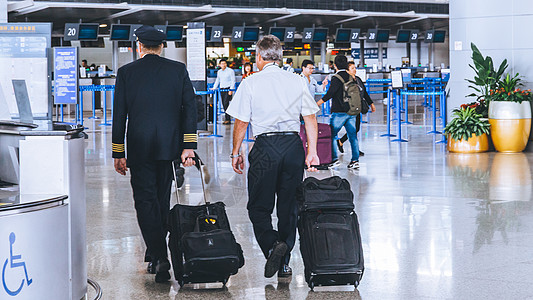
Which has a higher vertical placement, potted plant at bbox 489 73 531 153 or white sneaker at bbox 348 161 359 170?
potted plant at bbox 489 73 531 153

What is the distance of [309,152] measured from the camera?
5.01 m

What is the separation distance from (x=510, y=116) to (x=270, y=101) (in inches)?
319

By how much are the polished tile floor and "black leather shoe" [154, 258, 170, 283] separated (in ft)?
0.19

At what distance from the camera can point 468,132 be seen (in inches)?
482

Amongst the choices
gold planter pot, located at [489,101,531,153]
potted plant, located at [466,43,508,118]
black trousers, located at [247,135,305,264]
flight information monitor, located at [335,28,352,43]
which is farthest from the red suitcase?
flight information monitor, located at [335,28,352,43]

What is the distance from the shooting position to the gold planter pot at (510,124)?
1220 cm

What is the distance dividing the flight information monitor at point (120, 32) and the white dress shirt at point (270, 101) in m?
20.3

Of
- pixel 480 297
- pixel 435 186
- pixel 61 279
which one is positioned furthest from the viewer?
pixel 435 186

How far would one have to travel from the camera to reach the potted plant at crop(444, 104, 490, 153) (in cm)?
1227

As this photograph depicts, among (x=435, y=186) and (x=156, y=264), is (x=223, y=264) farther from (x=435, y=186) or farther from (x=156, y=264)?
(x=435, y=186)

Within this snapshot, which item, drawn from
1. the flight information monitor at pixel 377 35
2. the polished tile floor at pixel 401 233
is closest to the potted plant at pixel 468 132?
the polished tile floor at pixel 401 233

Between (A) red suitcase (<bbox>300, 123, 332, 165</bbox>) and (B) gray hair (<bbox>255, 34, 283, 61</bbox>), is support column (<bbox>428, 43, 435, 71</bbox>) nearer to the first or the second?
(A) red suitcase (<bbox>300, 123, 332, 165</bbox>)

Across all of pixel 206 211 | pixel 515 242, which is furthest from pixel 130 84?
pixel 515 242

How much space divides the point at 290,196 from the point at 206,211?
52 cm
